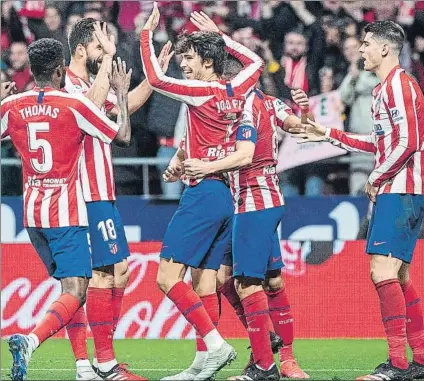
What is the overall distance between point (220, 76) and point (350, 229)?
4415mm

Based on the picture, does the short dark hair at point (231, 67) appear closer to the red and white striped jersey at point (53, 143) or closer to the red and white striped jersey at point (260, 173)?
the red and white striped jersey at point (260, 173)

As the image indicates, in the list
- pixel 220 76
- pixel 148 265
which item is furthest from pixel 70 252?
pixel 148 265

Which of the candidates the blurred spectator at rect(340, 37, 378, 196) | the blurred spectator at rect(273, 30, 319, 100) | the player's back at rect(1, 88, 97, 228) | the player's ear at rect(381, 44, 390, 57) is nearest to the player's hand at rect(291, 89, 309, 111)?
the player's ear at rect(381, 44, 390, 57)

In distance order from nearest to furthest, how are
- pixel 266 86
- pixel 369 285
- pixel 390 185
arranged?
pixel 390 185
pixel 369 285
pixel 266 86

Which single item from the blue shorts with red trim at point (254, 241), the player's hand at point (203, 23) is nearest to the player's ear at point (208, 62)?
the player's hand at point (203, 23)

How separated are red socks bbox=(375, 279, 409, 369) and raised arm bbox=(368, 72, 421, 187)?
0.69 metres

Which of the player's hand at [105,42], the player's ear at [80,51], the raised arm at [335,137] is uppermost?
the player's hand at [105,42]

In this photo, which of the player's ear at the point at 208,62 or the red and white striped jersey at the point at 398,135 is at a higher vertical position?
the player's ear at the point at 208,62

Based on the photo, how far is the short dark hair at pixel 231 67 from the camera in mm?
7785

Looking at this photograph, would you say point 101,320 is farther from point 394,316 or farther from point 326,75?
point 326,75

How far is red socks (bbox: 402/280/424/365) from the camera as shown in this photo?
763 cm

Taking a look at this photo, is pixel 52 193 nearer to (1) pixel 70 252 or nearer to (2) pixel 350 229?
(1) pixel 70 252

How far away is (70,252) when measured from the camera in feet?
22.7

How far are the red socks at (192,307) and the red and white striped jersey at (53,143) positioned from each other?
70 centimetres
